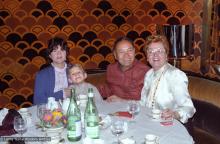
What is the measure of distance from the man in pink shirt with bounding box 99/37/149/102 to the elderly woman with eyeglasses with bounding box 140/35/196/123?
0.32m

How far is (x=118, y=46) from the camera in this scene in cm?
298

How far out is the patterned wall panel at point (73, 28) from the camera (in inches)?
159

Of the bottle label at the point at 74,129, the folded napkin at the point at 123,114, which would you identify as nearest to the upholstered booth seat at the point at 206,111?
the folded napkin at the point at 123,114

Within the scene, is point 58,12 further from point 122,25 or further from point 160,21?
point 160,21

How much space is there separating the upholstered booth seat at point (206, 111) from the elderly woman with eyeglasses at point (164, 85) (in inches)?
27.6

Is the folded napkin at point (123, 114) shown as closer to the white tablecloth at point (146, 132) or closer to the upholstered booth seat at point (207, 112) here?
the white tablecloth at point (146, 132)

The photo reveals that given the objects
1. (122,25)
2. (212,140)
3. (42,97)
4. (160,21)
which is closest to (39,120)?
(42,97)

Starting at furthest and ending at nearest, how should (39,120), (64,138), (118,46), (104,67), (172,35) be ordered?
(104,67) < (172,35) < (118,46) < (39,120) < (64,138)

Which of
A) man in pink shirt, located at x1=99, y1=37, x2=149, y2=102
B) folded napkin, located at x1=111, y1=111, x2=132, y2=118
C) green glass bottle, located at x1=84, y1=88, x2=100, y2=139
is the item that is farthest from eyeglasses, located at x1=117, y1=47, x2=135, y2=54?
green glass bottle, located at x1=84, y1=88, x2=100, y2=139

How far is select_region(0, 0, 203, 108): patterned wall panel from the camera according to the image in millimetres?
4047

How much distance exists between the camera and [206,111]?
10.4 ft

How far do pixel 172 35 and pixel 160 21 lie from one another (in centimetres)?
76

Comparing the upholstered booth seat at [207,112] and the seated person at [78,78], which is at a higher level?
the seated person at [78,78]

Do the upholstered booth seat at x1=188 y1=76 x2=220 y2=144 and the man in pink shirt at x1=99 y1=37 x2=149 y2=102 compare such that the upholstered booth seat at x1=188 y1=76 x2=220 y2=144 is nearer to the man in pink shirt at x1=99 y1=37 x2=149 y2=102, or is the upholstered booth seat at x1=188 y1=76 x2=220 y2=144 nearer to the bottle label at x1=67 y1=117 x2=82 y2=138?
the man in pink shirt at x1=99 y1=37 x2=149 y2=102
